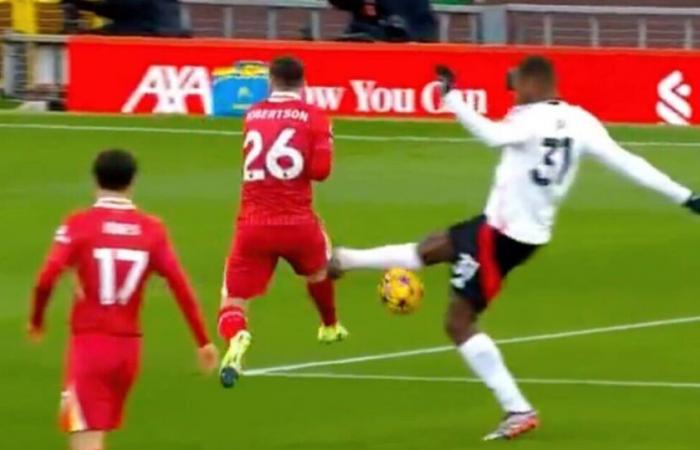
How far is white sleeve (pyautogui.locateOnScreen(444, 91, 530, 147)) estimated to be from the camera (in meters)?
12.1

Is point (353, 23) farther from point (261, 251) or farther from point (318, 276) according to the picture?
point (261, 251)

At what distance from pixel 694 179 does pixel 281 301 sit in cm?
800

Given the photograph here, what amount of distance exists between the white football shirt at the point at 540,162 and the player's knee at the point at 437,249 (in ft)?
1.07

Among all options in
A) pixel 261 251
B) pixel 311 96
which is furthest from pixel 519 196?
pixel 311 96

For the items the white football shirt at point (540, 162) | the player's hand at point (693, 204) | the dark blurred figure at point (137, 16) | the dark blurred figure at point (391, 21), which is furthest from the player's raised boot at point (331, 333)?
the dark blurred figure at point (137, 16)

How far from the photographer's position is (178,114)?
29422 mm

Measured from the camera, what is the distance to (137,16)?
32.7 m

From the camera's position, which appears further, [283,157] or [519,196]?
[283,157]

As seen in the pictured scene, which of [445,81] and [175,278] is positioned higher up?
[445,81]

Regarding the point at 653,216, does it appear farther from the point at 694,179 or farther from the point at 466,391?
the point at 466,391

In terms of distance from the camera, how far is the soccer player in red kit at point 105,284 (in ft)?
33.6

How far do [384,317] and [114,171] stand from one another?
23.3 ft

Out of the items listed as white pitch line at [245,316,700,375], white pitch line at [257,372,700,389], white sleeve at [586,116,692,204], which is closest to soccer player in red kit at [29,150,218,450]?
white sleeve at [586,116,692,204]

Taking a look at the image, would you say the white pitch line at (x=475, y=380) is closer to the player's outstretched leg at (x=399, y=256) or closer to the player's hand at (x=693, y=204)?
the player's outstretched leg at (x=399, y=256)
